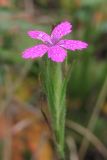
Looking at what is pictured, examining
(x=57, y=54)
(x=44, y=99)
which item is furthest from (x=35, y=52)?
(x=44, y=99)

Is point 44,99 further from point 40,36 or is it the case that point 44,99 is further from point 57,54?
point 57,54

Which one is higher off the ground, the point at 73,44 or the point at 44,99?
the point at 73,44

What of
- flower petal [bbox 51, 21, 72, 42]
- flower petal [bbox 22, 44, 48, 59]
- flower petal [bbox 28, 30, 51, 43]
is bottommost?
flower petal [bbox 28, 30, 51, 43]

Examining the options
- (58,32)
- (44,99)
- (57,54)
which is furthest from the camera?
(44,99)

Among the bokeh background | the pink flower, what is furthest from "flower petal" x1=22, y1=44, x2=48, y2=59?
the bokeh background

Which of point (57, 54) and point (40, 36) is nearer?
point (57, 54)

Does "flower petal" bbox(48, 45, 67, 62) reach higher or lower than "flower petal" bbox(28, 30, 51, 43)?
higher

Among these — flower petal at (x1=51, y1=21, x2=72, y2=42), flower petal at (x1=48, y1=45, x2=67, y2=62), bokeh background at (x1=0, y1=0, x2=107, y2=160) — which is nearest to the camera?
flower petal at (x1=48, y1=45, x2=67, y2=62)

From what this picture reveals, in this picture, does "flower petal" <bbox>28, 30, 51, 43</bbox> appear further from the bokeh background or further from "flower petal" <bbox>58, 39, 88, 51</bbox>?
the bokeh background

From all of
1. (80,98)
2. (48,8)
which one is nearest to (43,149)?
(80,98)
